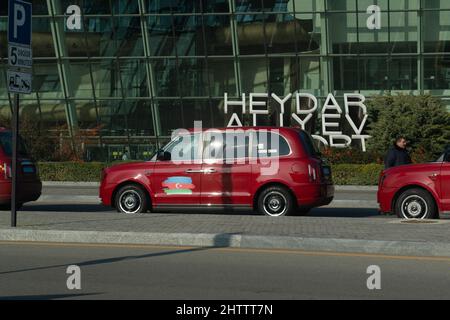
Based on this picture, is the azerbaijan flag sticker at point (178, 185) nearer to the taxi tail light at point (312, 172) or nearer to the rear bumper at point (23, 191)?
the taxi tail light at point (312, 172)

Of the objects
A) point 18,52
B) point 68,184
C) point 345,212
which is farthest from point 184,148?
point 68,184

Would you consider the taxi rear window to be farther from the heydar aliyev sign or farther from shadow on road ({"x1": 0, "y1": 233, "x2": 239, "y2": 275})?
the heydar aliyev sign

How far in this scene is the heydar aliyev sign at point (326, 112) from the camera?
36969mm

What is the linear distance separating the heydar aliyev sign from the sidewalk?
2381cm

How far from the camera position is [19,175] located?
53.8 ft

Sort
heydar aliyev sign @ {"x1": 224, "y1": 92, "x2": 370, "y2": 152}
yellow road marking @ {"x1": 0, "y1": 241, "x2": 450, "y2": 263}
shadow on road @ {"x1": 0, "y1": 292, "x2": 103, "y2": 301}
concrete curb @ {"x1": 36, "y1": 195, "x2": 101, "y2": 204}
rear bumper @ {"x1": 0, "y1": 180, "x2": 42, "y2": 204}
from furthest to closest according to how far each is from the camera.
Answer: heydar aliyev sign @ {"x1": 224, "y1": 92, "x2": 370, "y2": 152}
concrete curb @ {"x1": 36, "y1": 195, "x2": 101, "y2": 204}
rear bumper @ {"x1": 0, "y1": 180, "x2": 42, "y2": 204}
yellow road marking @ {"x1": 0, "y1": 241, "x2": 450, "y2": 263}
shadow on road @ {"x1": 0, "y1": 292, "x2": 103, "y2": 301}

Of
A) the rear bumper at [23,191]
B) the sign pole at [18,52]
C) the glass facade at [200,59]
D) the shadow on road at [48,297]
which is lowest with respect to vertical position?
the shadow on road at [48,297]

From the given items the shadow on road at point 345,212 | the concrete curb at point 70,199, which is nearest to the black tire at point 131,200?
the shadow on road at point 345,212

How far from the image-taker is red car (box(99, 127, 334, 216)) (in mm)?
15180

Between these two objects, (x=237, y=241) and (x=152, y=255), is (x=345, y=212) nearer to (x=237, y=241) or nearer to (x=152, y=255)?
(x=237, y=241)

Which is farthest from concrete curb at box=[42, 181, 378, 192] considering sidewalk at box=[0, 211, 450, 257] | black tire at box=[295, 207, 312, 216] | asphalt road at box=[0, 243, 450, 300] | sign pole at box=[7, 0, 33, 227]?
asphalt road at box=[0, 243, 450, 300]

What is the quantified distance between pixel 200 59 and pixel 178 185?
24.3 metres

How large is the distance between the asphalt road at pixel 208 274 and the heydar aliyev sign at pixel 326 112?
2671 cm

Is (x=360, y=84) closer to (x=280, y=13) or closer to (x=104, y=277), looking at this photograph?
(x=280, y=13)
